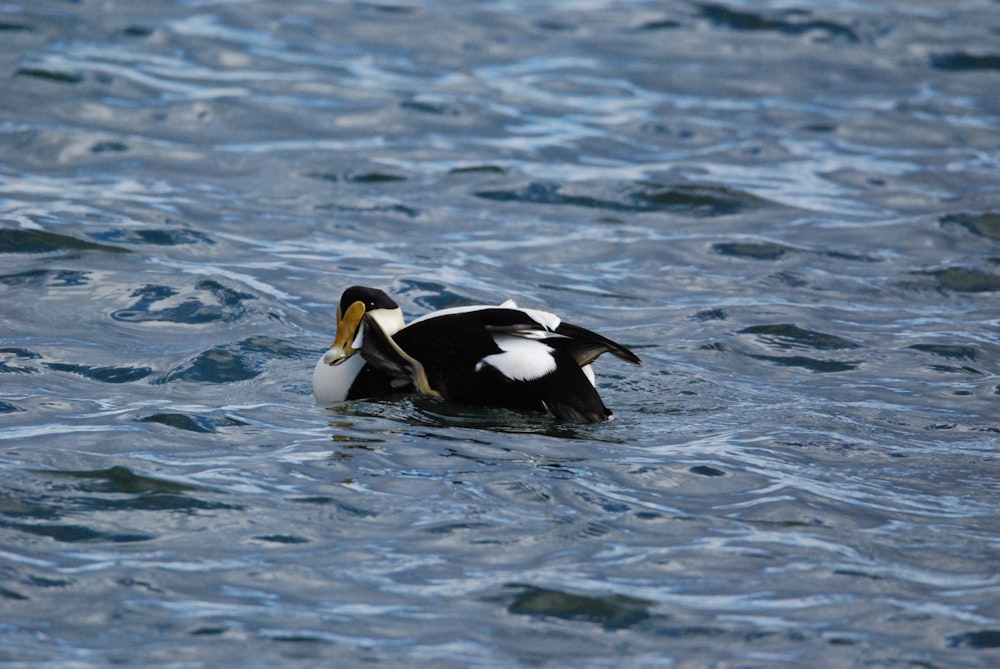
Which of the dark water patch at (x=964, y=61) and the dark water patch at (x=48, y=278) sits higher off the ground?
the dark water patch at (x=964, y=61)

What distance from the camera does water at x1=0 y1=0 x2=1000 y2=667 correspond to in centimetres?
391

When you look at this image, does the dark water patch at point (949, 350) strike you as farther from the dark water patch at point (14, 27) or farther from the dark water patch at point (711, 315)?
the dark water patch at point (14, 27)

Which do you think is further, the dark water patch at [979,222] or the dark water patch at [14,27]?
the dark water patch at [14,27]

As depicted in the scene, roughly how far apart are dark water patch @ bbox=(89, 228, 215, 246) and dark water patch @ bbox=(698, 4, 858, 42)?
7.61 m

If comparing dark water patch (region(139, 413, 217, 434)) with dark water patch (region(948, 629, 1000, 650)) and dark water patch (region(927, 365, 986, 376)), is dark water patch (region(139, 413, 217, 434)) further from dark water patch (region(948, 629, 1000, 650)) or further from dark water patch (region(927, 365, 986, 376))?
dark water patch (region(927, 365, 986, 376))

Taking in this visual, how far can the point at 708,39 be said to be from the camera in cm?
1397

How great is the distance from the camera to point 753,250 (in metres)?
8.80

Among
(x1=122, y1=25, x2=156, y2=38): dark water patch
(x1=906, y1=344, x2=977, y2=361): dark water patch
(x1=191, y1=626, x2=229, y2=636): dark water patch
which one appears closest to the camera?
(x1=191, y1=626, x2=229, y2=636): dark water patch

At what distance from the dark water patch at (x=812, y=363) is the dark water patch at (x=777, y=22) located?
8101 millimetres

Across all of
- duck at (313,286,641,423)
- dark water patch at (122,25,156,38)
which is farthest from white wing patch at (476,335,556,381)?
dark water patch at (122,25,156,38)

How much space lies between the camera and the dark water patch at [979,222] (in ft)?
30.1

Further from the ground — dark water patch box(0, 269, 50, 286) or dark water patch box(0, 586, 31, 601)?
dark water patch box(0, 269, 50, 286)

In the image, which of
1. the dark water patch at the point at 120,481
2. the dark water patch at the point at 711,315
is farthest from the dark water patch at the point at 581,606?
the dark water patch at the point at 711,315

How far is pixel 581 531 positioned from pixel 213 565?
3.75ft
